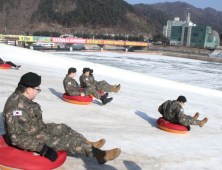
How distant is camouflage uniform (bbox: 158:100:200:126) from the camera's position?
200 inches

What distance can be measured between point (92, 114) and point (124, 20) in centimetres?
13682

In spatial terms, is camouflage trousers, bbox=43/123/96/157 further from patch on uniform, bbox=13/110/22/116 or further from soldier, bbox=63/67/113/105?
soldier, bbox=63/67/113/105

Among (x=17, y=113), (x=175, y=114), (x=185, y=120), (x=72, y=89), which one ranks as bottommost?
(x=185, y=120)

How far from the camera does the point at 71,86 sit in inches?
252

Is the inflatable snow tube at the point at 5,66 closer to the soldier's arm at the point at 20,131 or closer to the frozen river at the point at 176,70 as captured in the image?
the soldier's arm at the point at 20,131

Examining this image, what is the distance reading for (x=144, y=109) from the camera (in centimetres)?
782

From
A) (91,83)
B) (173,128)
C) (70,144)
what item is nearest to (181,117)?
(173,128)

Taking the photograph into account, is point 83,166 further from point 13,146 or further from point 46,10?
point 46,10

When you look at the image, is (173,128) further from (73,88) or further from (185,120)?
(73,88)

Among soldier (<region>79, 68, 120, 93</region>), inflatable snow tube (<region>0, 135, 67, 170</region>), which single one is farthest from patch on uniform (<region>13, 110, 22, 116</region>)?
soldier (<region>79, 68, 120, 93</region>)

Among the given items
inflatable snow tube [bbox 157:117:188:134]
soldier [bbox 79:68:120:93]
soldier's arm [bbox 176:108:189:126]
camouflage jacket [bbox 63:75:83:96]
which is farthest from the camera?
soldier [bbox 79:68:120:93]

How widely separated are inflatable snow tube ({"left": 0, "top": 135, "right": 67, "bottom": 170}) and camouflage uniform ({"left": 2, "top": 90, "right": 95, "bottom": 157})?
0.40ft

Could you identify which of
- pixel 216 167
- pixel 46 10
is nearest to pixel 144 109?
pixel 216 167

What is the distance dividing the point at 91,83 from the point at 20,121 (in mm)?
4952
